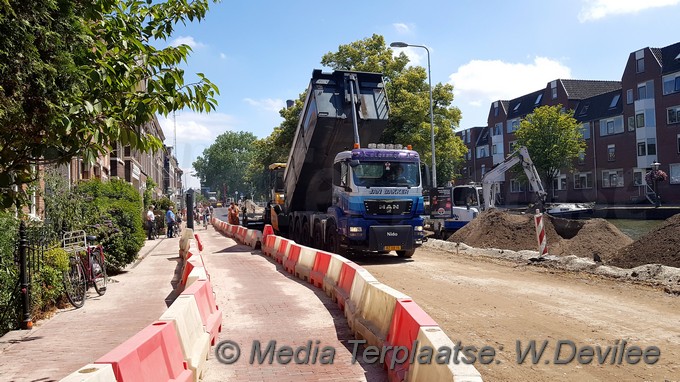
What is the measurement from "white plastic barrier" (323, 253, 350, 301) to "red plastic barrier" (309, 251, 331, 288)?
26 cm

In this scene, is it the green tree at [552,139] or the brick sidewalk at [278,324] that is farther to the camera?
the green tree at [552,139]

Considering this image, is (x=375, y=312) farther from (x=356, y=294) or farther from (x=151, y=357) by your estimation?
(x=151, y=357)

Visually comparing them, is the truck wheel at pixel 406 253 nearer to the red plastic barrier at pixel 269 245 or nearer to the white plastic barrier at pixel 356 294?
the red plastic barrier at pixel 269 245

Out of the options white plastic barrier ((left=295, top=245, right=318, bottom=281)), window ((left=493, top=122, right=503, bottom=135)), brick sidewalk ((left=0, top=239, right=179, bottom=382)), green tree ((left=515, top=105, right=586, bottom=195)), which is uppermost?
window ((left=493, top=122, right=503, bottom=135))

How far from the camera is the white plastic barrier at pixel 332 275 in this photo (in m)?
10.0

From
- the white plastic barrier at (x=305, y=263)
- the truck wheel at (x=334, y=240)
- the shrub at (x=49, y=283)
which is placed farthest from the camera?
the truck wheel at (x=334, y=240)

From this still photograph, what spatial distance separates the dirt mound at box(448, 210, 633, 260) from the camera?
17.2 meters

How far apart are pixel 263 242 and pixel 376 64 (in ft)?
62.4

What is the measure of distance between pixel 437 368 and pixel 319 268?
25.4ft

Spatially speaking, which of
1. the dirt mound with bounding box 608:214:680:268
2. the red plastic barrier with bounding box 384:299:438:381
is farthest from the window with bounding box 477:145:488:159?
the red plastic barrier with bounding box 384:299:438:381

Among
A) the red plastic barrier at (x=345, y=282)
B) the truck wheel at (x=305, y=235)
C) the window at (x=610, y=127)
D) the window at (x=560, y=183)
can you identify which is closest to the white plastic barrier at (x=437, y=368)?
the red plastic barrier at (x=345, y=282)

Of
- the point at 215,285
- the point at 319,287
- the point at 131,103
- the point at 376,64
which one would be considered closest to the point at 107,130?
the point at 131,103

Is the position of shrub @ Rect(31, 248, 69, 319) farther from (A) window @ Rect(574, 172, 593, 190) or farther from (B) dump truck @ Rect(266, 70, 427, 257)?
(A) window @ Rect(574, 172, 593, 190)

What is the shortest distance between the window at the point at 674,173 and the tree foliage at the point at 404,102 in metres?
19.1
